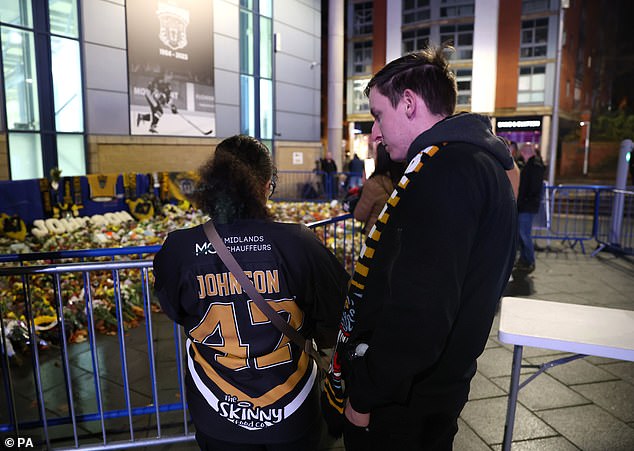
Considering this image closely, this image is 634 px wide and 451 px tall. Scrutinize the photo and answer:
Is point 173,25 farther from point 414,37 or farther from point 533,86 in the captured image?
point 533,86

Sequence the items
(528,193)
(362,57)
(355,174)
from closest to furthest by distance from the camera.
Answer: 1. (528,193)
2. (355,174)
3. (362,57)

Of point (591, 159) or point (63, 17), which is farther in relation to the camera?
point (591, 159)

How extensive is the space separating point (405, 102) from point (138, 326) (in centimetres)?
515

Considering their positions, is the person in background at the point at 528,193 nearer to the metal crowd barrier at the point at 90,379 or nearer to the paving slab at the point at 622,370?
the paving slab at the point at 622,370

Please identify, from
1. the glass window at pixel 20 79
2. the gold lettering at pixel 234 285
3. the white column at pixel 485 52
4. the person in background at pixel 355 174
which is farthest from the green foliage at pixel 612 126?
the gold lettering at pixel 234 285

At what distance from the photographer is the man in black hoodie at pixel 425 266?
139 centimetres

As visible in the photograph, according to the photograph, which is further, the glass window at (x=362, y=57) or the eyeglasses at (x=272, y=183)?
the glass window at (x=362, y=57)

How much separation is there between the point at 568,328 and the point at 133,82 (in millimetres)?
16059

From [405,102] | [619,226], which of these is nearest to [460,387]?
[405,102]

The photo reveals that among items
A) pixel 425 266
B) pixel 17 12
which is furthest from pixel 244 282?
pixel 17 12

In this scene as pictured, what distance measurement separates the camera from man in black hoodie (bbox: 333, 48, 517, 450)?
54.8 inches

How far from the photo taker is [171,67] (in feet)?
55.0

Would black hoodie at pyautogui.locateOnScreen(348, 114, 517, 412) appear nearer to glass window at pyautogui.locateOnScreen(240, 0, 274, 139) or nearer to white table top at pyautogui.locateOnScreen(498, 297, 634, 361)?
white table top at pyautogui.locateOnScreen(498, 297, 634, 361)

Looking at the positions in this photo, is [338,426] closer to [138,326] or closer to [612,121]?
[138,326]
